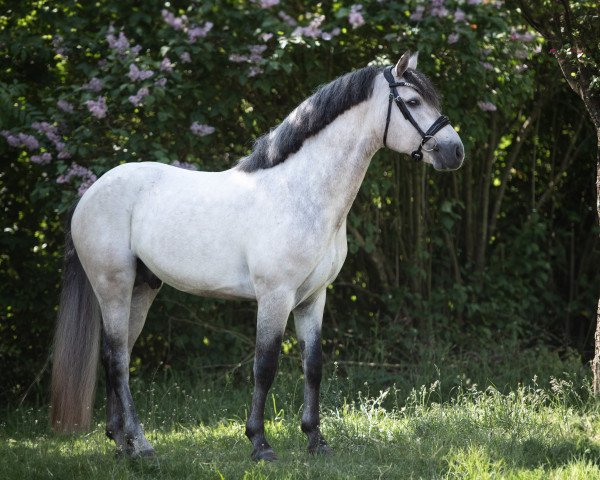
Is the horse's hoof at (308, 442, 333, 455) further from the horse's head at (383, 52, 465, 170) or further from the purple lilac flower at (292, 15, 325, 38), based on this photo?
the purple lilac flower at (292, 15, 325, 38)

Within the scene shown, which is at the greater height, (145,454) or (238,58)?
(238,58)

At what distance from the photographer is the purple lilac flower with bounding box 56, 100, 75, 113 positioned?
226 inches

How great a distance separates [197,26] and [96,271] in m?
2.29

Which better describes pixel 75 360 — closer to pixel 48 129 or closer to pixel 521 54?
pixel 48 129

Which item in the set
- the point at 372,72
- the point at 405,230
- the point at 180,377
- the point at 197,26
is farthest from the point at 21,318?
the point at 372,72

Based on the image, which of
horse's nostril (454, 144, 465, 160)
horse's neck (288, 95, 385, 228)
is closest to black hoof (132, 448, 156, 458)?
horse's neck (288, 95, 385, 228)

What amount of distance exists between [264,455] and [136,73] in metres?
2.74

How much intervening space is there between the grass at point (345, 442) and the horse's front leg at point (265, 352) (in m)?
0.12

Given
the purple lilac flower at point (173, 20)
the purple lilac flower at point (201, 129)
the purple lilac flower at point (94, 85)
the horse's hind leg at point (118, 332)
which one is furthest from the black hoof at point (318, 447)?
the purple lilac flower at point (173, 20)

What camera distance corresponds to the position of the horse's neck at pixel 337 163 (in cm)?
410

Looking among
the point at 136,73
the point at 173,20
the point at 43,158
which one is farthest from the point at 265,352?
the point at 173,20

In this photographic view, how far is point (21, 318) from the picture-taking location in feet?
22.7

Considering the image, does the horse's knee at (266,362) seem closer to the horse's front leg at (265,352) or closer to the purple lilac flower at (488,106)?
the horse's front leg at (265,352)

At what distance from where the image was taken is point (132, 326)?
4.78m
